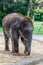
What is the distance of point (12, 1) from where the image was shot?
98.4 ft

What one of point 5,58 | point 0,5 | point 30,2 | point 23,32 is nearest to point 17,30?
point 23,32

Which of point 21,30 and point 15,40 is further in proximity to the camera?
point 15,40

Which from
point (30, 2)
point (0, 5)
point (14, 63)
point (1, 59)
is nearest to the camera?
point (14, 63)

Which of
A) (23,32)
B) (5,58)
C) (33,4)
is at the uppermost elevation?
(23,32)

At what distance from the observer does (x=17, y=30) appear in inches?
423

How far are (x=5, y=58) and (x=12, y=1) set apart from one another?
19.9 m

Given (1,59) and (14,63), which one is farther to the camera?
(1,59)

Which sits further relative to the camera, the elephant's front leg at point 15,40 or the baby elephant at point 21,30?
the elephant's front leg at point 15,40

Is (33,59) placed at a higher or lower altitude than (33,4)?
higher

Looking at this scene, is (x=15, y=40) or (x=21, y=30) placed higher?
(x=21, y=30)

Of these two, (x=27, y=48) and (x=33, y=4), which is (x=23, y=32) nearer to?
(x=27, y=48)

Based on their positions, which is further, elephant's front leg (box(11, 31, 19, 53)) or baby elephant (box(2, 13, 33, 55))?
elephant's front leg (box(11, 31, 19, 53))

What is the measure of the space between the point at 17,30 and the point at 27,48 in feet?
2.44

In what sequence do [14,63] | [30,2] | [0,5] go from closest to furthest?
1. [14,63]
2. [0,5]
3. [30,2]
